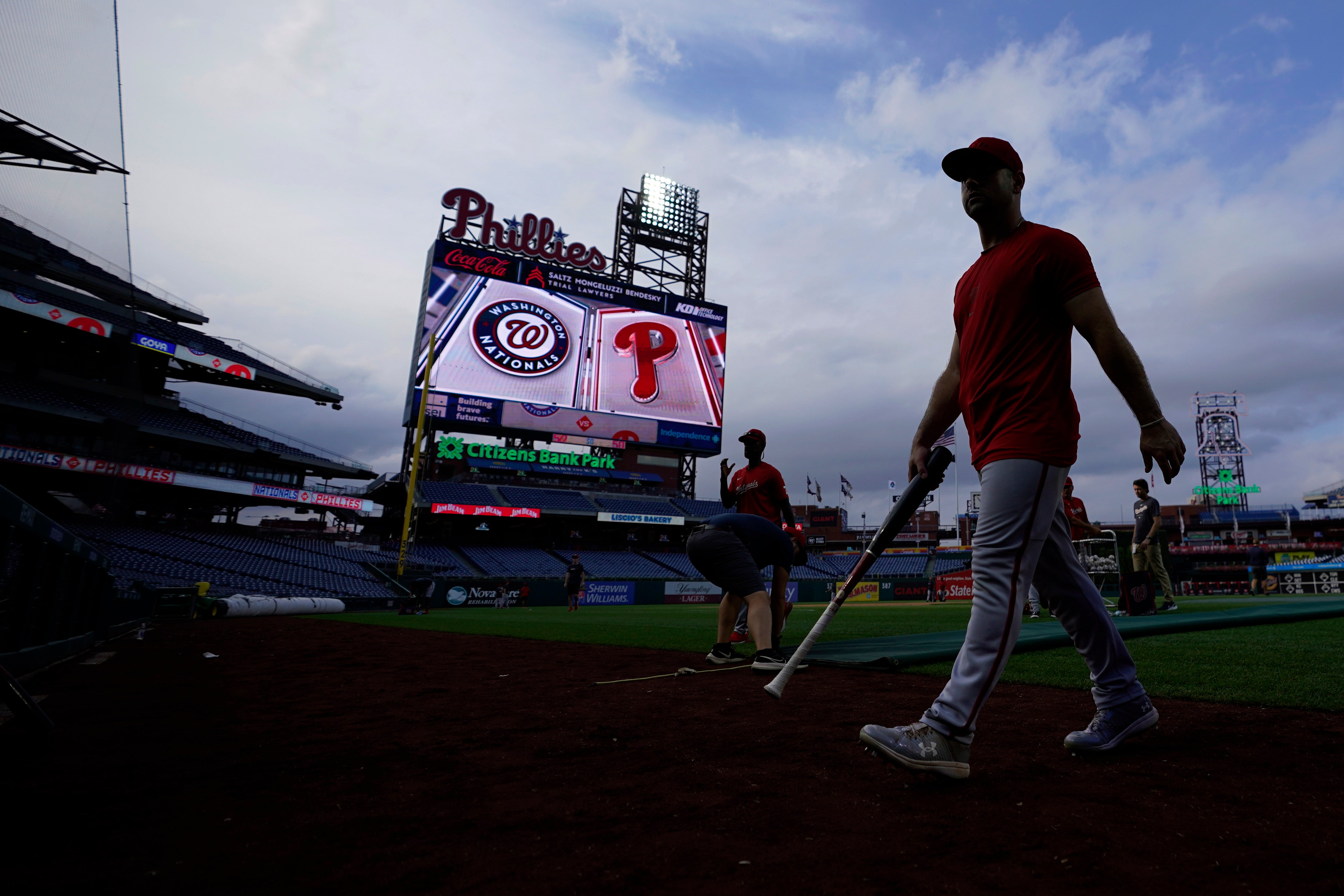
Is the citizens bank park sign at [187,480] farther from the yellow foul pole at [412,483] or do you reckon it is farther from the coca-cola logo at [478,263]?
the coca-cola logo at [478,263]

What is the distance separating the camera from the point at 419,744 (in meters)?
2.71

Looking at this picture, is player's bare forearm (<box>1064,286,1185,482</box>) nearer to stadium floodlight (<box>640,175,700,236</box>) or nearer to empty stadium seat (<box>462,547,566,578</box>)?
empty stadium seat (<box>462,547,566,578</box>)

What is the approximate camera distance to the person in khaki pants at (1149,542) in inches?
365

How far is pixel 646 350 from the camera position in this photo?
1468 inches

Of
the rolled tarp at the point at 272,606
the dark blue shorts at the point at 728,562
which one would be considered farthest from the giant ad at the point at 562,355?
the dark blue shorts at the point at 728,562

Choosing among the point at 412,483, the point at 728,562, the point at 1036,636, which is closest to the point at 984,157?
the point at 728,562

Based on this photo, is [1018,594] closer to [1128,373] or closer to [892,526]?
[892,526]

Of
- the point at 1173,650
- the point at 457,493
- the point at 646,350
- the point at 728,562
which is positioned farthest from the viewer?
the point at 646,350

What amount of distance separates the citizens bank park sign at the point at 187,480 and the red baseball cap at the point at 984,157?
20673mm

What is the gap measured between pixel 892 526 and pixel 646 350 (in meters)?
35.3

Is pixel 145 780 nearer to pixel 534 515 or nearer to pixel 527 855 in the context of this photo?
pixel 527 855

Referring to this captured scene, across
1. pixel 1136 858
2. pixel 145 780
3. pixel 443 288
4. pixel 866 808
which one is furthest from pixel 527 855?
pixel 443 288

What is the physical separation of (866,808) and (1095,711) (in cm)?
169

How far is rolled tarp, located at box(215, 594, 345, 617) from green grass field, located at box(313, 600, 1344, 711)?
18.4 feet
